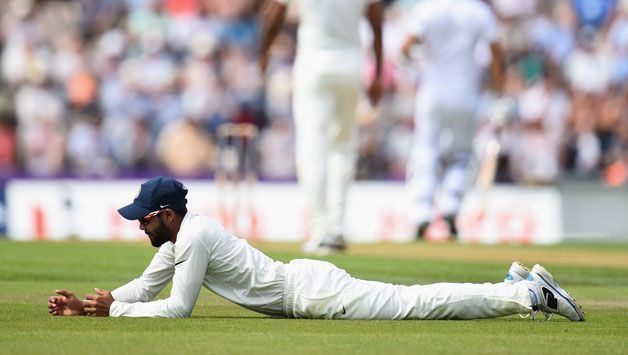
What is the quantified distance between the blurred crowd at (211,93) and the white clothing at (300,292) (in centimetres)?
1247

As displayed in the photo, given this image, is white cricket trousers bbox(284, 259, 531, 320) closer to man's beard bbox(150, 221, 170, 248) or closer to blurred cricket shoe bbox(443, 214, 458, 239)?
man's beard bbox(150, 221, 170, 248)

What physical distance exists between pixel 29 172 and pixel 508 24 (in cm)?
811

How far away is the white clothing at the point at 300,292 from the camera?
8.65m

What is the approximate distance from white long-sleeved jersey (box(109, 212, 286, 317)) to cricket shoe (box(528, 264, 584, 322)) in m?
1.47

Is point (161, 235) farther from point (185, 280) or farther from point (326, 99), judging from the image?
point (326, 99)

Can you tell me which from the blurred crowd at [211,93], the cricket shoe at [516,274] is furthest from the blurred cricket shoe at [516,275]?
the blurred crowd at [211,93]

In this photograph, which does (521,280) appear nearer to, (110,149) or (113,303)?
(113,303)

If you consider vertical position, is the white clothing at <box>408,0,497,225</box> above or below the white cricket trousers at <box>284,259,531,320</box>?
above

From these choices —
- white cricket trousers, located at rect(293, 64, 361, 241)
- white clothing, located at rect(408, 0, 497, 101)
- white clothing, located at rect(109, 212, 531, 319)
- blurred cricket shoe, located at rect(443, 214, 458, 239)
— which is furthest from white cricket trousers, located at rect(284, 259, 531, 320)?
blurred cricket shoe, located at rect(443, 214, 458, 239)

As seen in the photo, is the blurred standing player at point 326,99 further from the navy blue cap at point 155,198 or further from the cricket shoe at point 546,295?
the navy blue cap at point 155,198

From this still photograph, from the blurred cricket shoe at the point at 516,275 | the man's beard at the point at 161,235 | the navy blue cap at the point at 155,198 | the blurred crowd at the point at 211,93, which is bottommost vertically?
the blurred cricket shoe at the point at 516,275

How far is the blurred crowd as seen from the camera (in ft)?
72.6

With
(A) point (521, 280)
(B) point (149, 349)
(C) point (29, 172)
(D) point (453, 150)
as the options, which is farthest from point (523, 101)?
(B) point (149, 349)

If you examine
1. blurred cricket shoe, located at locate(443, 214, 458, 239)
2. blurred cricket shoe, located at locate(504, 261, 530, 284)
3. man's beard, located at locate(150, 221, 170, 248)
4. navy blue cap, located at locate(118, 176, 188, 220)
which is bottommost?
blurred cricket shoe, located at locate(443, 214, 458, 239)
